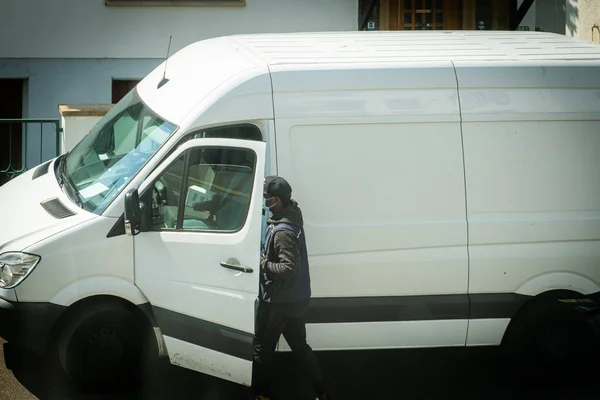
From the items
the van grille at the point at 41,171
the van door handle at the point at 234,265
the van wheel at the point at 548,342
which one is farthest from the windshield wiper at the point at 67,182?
the van wheel at the point at 548,342

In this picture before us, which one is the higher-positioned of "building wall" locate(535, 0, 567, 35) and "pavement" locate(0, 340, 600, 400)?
"building wall" locate(535, 0, 567, 35)

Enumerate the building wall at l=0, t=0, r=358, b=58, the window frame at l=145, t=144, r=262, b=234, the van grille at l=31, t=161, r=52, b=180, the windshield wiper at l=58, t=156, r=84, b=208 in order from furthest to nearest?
1. the building wall at l=0, t=0, r=358, b=58
2. the van grille at l=31, t=161, r=52, b=180
3. the windshield wiper at l=58, t=156, r=84, b=208
4. the window frame at l=145, t=144, r=262, b=234

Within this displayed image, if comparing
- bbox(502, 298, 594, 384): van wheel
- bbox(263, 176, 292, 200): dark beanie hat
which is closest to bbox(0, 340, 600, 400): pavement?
bbox(502, 298, 594, 384): van wheel

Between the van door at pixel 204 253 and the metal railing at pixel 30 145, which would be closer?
the van door at pixel 204 253

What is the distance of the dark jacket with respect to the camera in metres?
5.66

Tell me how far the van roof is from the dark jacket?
1217 mm

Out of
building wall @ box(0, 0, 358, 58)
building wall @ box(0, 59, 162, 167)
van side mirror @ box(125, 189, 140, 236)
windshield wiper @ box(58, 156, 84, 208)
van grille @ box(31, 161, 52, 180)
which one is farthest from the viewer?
building wall @ box(0, 59, 162, 167)

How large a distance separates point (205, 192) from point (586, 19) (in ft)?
19.8

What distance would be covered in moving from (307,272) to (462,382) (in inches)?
70.4

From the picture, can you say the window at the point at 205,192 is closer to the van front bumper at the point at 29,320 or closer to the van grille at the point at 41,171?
the van front bumper at the point at 29,320

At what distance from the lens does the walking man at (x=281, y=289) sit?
5691 millimetres

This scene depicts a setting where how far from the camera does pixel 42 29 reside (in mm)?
15234

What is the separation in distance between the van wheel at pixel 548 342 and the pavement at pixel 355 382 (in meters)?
0.13

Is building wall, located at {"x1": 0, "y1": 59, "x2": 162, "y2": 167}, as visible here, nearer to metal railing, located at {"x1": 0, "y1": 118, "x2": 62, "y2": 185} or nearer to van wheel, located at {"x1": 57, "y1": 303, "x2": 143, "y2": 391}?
metal railing, located at {"x1": 0, "y1": 118, "x2": 62, "y2": 185}
